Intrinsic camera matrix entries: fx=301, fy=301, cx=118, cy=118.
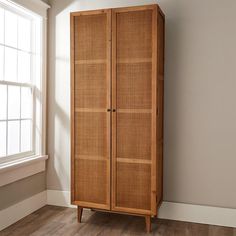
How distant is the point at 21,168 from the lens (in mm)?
3156

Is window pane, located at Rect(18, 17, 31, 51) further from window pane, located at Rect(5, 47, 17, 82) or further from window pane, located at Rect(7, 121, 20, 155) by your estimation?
window pane, located at Rect(7, 121, 20, 155)

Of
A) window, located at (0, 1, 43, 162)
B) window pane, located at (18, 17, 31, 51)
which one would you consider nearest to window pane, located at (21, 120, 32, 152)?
window, located at (0, 1, 43, 162)

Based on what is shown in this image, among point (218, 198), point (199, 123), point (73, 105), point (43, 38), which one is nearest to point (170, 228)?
point (218, 198)

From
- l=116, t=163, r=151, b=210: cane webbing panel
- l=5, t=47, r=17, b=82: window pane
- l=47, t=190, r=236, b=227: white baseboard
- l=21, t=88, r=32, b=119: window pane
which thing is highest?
l=5, t=47, r=17, b=82: window pane

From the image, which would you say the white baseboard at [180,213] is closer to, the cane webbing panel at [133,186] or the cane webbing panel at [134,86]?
the cane webbing panel at [133,186]

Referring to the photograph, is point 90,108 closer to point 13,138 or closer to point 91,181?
point 91,181

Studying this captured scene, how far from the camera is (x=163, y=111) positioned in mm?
3211

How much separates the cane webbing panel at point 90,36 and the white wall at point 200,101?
0.51 m

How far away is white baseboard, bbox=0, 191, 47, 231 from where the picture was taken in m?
2.95

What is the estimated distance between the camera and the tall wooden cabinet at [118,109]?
9.27 ft

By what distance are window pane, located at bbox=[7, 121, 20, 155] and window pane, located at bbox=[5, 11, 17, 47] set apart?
846 millimetres

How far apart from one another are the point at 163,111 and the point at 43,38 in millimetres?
1644

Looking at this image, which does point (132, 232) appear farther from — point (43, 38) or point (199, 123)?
point (43, 38)

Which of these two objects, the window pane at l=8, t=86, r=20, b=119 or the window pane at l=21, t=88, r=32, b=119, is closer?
the window pane at l=8, t=86, r=20, b=119
